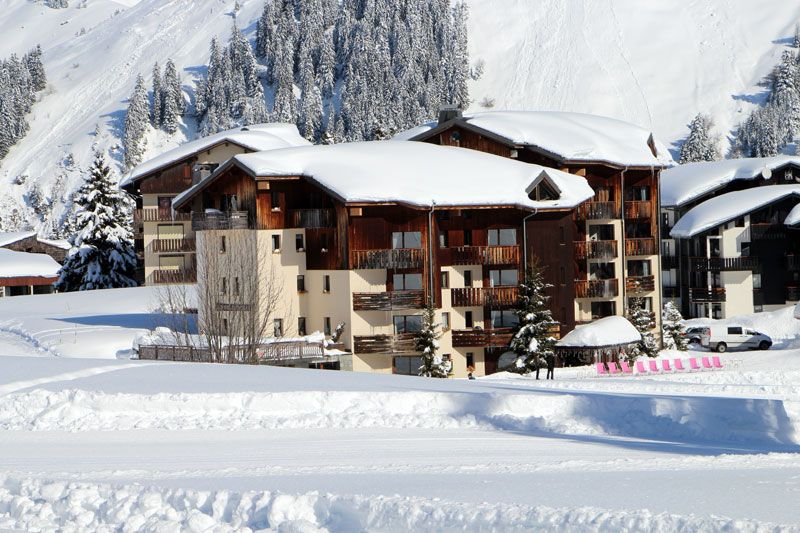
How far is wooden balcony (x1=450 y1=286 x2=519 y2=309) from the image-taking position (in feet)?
153

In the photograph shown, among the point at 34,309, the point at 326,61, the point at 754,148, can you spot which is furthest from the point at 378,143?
the point at 326,61

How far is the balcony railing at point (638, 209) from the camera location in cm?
5681

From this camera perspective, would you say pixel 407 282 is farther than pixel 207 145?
No

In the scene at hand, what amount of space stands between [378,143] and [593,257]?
45.0ft

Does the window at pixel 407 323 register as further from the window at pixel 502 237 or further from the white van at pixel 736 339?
the white van at pixel 736 339

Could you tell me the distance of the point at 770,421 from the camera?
21.4 m

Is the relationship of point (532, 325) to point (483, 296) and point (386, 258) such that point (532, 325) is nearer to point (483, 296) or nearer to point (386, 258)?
point (483, 296)

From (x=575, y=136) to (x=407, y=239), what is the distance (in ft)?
53.5

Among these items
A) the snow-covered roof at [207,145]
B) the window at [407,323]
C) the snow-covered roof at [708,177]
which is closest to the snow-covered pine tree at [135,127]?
the snow-covered roof at [207,145]

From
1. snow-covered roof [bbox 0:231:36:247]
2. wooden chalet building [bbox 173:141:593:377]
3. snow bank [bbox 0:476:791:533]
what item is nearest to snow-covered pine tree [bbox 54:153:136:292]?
snow-covered roof [bbox 0:231:36:247]

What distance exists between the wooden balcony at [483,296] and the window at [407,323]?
245 centimetres

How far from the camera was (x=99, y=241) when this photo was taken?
69875 millimetres

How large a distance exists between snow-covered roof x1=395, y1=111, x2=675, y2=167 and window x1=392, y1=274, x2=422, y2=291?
509 inches

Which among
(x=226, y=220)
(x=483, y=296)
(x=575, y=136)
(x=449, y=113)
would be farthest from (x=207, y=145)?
(x=483, y=296)
